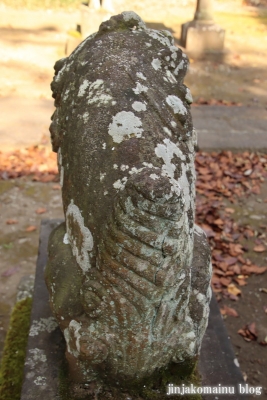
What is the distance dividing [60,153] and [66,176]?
0.49 ft

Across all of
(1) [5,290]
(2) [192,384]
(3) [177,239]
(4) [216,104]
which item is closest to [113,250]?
(3) [177,239]

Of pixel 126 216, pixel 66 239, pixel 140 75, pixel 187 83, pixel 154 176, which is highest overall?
pixel 140 75

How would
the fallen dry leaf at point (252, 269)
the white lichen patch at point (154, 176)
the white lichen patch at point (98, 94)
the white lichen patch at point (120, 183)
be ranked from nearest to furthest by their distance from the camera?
the white lichen patch at point (154, 176) < the white lichen patch at point (120, 183) < the white lichen patch at point (98, 94) < the fallen dry leaf at point (252, 269)

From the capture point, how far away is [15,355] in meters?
2.69

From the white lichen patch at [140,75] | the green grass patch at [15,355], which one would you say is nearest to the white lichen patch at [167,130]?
the white lichen patch at [140,75]

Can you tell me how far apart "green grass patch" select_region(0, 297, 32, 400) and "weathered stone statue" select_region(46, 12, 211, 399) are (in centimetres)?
68

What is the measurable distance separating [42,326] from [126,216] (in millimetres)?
1102

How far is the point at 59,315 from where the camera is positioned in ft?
6.37

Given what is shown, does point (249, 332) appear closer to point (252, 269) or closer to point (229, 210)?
point (252, 269)

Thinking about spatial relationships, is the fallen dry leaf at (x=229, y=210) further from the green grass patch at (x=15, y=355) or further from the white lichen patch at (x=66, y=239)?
the white lichen patch at (x=66, y=239)

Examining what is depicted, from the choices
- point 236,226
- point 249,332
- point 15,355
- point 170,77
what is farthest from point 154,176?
point 236,226

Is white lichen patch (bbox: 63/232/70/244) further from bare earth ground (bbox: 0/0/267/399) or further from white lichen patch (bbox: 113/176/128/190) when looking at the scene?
bare earth ground (bbox: 0/0/267/399)

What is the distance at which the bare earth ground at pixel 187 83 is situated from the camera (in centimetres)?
358

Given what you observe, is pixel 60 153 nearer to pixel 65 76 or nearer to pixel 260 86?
pixel 65 76
